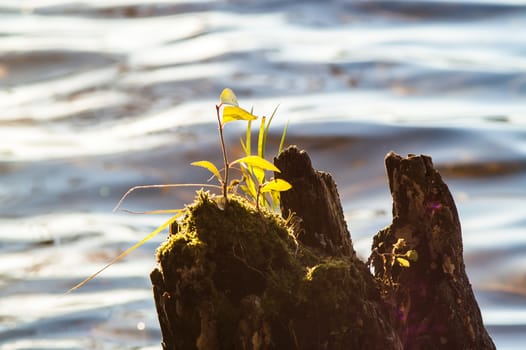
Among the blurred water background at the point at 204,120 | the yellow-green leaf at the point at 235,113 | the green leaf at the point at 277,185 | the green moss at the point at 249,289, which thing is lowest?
the green moss at the point at 249,289

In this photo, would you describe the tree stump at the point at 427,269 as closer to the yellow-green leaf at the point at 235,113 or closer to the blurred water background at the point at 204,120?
the yellow-green leaf at the point at 235,113

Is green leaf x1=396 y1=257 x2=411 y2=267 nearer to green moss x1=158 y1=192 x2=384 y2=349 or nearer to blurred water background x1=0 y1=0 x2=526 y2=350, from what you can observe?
green moss x1=158 y1=192 x2=384 y2=349

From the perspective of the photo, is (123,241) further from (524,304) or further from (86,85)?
(86,85)

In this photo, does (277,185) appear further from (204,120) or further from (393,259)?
(204,120)

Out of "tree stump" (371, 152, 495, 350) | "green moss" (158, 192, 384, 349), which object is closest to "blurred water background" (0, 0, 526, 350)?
"tree stump" (371, 152, 495, 350)

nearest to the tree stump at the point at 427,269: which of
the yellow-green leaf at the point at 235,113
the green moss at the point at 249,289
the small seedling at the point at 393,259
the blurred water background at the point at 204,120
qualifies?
the small seedling at the point at 393,259

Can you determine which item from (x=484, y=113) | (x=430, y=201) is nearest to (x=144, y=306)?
(x=430, y=201)

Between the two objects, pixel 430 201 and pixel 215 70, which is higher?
pixel 215 70
